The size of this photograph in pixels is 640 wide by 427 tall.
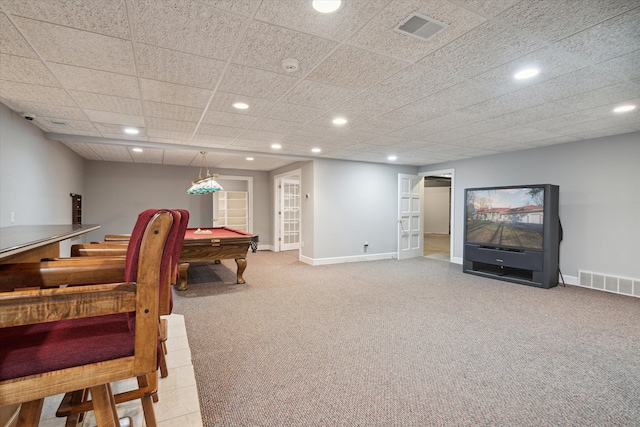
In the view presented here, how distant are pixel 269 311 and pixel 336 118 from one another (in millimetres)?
2398

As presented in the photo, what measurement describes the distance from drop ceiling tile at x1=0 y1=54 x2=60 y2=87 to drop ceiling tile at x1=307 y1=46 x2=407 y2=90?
203 cm

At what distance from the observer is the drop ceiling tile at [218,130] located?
13.2 feet

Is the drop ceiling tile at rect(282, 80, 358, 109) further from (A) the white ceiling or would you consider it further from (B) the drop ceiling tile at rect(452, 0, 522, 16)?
(B) the drop ceiling tile at rect(452, 0, 522, 16)

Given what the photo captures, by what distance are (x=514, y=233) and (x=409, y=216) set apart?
2.65 m

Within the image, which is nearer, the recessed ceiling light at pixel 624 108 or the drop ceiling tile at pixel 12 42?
the drop ceiling tile at pixel 12 42

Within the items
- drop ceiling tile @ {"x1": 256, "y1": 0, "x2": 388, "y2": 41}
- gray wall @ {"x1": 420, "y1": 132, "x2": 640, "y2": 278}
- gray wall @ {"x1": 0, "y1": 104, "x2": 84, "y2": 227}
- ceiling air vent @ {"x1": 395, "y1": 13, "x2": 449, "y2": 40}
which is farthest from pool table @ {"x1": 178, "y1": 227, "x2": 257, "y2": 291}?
gray wall @ {"x1": 420, "y1": 132, "x2": 640, "y2": 278}

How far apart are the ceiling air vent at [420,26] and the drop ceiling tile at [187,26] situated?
0.92 m

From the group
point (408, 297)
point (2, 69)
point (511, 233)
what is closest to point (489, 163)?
point (511, 233)

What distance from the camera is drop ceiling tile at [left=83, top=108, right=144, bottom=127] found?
3.42 metres

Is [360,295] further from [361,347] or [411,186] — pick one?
[411,186]

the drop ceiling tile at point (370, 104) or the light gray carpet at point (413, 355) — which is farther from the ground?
the drop ceiling tile at point (370, 104)

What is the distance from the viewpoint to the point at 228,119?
12.0 feet

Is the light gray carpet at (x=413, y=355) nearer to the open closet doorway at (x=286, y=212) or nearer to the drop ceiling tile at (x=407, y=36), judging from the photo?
the drop ceiling tile at (x=407, y=36)

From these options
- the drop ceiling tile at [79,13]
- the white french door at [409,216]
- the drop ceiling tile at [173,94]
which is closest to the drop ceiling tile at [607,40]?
the drop ceiling tile at [79,13]
